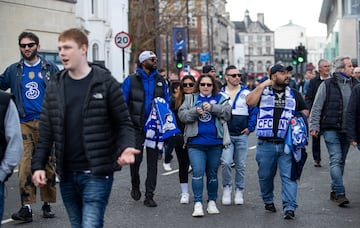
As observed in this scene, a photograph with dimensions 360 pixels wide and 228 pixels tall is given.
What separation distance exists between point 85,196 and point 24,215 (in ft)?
12.0

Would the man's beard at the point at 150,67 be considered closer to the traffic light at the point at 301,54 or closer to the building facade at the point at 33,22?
the building facade at the point at 33,22

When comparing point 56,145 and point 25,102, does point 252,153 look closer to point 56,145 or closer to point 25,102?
point 25,102

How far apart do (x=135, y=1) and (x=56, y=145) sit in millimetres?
60997

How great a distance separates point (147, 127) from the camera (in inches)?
409

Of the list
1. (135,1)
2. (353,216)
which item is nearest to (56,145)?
(353,216)

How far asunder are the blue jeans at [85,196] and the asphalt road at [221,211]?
3084 mm

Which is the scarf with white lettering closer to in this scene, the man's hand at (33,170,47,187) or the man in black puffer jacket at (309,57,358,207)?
the man in black puffer jacket at (309,57,358,207)

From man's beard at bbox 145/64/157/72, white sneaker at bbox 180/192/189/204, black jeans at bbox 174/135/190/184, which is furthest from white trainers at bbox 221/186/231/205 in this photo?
man's beard at bbox 145/64/157/72

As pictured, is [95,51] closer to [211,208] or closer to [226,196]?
[226,196]

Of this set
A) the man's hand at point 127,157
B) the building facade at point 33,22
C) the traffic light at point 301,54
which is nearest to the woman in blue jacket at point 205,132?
the man's hand at point 127,157

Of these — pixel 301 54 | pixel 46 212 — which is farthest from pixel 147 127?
pixel 301 54

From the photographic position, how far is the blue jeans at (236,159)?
1038 centimetres

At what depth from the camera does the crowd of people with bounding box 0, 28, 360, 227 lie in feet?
18.6

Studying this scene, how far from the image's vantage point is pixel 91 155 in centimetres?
561
